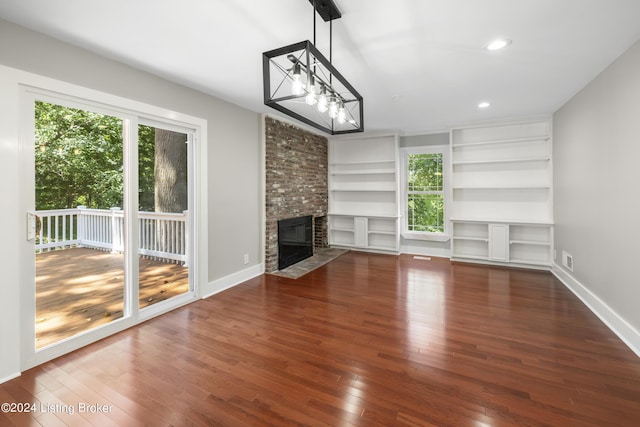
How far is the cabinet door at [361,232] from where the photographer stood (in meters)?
6.15

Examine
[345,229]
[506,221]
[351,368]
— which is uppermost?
[506,221]

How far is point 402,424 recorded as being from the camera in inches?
62.5

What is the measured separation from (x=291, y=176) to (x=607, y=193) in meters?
4.12

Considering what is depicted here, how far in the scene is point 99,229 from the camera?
2.64m

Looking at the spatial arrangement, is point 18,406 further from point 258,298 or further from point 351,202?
point 351,202

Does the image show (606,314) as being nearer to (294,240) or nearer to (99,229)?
(294,240)

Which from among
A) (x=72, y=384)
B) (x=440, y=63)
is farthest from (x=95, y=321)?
(x=440, y=63)

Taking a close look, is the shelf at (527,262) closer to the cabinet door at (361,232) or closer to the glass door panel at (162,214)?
the cabinet door at (361,232)

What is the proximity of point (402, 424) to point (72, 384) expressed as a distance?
2.19 m

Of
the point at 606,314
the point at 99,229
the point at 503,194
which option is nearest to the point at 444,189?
→ the point at 503,194

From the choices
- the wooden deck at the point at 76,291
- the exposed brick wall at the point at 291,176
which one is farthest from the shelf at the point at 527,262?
the wooden deck at the point at 76,291

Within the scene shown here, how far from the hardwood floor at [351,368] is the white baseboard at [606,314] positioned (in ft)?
0.26

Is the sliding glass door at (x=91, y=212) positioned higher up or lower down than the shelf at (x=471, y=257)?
higher up

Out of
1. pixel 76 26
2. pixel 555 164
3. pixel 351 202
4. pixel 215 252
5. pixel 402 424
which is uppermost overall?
pixel 76 26
